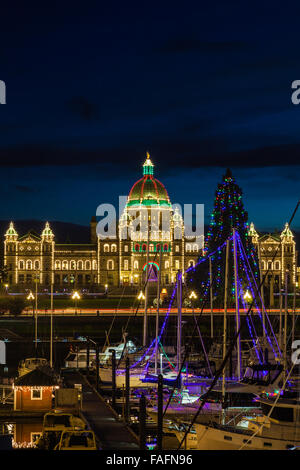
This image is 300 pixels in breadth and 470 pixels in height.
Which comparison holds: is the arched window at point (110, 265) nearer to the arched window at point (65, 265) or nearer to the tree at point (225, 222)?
the arched window at point (65, 265)

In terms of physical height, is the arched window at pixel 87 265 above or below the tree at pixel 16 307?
above

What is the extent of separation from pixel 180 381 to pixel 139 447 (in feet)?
36.7

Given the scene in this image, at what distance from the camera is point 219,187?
298ft

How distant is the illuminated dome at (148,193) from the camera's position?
169375 mm

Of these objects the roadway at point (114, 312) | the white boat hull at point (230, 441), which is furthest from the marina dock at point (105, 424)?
the roadway at point (114, 312)

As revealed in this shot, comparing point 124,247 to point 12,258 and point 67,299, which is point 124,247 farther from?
point 67,299

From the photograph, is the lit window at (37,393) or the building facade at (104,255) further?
the building facade at (104,255)

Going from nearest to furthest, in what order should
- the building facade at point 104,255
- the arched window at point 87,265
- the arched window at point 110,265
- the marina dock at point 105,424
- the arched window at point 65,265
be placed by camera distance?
the marina dock at point 105,424
the building facade at point 104,255
the arched window at point 65,265
the arched window at point 110,265
the arched window at point 87,265

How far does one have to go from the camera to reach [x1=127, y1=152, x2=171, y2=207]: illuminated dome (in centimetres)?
16938

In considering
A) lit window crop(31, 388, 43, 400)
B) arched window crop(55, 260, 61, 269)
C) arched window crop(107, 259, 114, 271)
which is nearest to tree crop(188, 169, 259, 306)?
lit window crop(31, 388, 43, 400)

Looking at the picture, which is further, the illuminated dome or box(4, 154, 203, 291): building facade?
the illuminated dome

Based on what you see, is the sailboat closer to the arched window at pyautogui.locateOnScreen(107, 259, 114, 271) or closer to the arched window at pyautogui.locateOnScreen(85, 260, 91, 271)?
the arched window at pyautogui.locateOnScreen(107, 259, 114, 271)

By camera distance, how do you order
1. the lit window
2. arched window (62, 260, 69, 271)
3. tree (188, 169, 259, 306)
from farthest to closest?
arched window (62, 260, 69, 271)
tree (188, 169, 259, 306)
the lit window

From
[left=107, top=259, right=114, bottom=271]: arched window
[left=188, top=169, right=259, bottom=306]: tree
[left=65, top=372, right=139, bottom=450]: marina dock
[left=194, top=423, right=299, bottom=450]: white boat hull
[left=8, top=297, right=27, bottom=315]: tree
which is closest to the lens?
[left=194, top=423, right=299, bottom=450]: white boat hull
